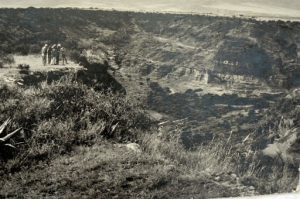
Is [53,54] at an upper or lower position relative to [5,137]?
upper

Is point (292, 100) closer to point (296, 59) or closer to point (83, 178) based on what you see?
point (296, 59)

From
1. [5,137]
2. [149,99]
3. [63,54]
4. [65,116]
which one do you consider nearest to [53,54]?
[63,54]

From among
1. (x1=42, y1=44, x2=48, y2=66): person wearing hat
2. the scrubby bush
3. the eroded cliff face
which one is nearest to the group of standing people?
(x1=42, y1=44, x2=48, y2=66): person wearing hat

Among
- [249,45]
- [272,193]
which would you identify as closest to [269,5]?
[249,45]

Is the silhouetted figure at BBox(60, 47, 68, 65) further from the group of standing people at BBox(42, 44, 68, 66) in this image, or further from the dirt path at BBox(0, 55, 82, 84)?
the dirt path at BBox(0, 55, 82, 84)

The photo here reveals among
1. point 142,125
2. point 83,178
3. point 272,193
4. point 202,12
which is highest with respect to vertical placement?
point 202,12

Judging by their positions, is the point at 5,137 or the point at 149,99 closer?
the point at 5,137

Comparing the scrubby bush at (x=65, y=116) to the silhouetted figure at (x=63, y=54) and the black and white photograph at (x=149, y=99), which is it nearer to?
the black and white photograph at (x=149, y=99)

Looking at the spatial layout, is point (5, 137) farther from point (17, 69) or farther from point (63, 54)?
point (63, 54)
